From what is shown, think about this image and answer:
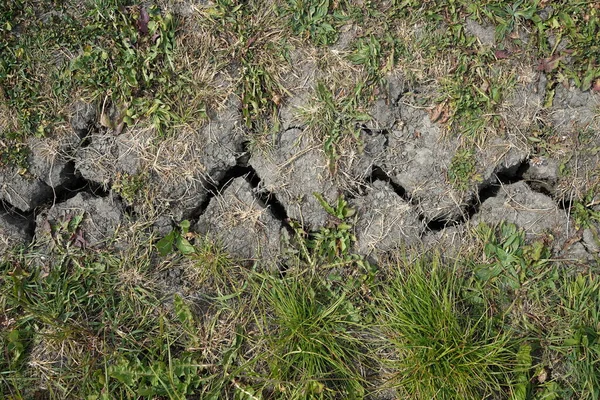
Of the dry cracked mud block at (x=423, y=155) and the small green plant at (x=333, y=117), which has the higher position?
the small green plant at (x=333, y=117)

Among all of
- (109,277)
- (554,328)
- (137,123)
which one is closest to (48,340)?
(109,277)

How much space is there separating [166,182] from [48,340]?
974mm

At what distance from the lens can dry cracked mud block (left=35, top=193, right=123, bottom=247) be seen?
10.1 feet

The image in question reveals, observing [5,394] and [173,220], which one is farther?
[173,220]

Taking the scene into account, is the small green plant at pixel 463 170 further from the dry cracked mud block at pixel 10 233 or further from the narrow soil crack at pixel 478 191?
the dry cracked mud block at pixel 10 233

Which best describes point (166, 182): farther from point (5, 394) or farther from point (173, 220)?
point (5, 394)

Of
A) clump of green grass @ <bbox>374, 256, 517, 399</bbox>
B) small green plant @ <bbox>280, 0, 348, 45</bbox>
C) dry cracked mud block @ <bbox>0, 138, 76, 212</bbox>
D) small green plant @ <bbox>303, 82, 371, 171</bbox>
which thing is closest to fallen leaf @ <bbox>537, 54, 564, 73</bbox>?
small green plant @ <bbox>303, 82, 371, 171</bbox>

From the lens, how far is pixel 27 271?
3027 millimetres

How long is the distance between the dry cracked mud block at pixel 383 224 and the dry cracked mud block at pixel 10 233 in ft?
5.60

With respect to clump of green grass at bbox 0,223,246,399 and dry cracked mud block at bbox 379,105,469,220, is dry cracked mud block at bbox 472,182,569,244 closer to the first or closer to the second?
dry cracked mud block at bbox 379,105,469,220

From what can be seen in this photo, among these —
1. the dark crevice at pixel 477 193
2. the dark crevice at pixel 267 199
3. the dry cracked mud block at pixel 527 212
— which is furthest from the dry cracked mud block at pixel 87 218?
the dry cracked mud block at pixel 527 212

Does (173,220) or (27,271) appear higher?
(27,271)

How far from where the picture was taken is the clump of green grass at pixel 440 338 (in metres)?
2.86

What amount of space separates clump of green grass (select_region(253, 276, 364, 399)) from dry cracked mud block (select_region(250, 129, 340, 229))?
0.34m
